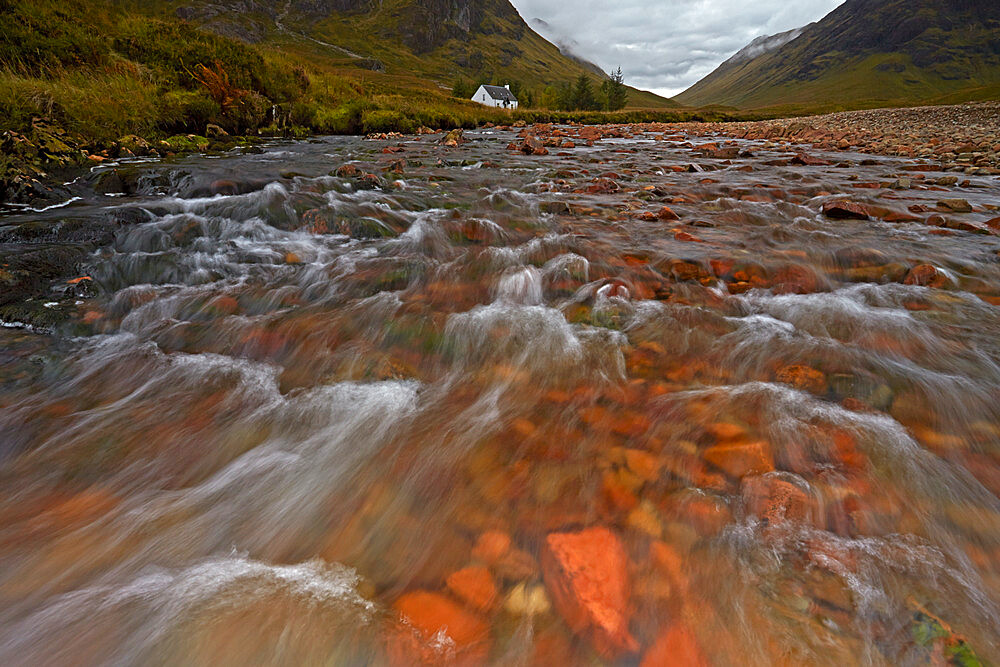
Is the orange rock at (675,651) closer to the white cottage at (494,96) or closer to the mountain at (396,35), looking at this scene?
the white cottage at (494,96)

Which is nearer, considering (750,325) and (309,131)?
(750,325)

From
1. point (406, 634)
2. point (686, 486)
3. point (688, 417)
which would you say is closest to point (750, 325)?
point (688, 417)

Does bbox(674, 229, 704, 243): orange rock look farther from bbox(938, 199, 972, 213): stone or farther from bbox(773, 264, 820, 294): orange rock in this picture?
bbox(938, 199, 972, 213): stone

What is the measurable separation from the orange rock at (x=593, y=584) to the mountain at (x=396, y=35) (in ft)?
370

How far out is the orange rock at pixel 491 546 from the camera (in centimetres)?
200

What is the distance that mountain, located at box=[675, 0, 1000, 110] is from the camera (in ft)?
464

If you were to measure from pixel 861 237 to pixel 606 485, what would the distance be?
21.8 ft

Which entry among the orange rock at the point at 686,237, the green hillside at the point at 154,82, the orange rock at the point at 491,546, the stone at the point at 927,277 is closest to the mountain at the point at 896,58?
the green hillside at the point at 154,82

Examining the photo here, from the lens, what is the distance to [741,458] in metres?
2.43

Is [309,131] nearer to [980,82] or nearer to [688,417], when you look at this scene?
[688,417]

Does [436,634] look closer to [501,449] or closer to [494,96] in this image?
[501,449]

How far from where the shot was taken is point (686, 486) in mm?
2309

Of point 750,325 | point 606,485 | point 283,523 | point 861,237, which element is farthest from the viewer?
point 861,237

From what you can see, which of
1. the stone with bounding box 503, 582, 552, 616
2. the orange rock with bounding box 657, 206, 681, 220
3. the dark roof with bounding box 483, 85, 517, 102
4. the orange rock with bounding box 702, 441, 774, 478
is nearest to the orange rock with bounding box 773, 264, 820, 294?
the orange rock with bounding box 657, 206, 681, 220
